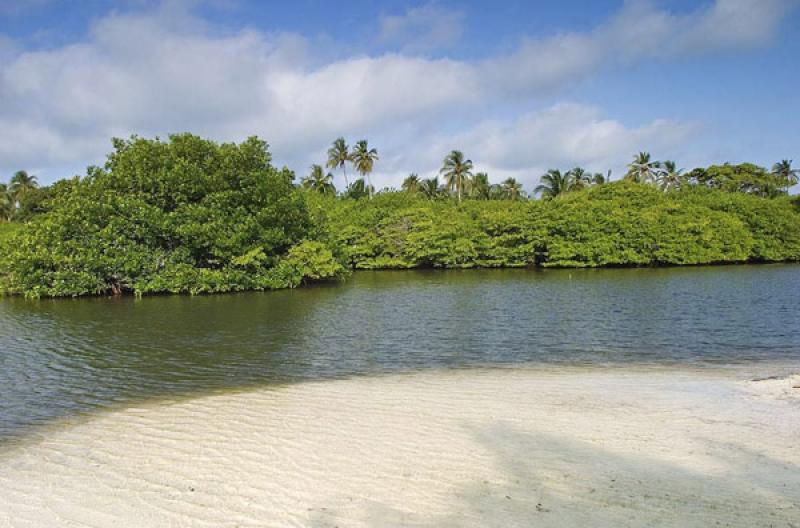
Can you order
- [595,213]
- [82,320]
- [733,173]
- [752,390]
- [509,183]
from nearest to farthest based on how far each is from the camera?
[752,390] < [82,320] < [595,213] < [733,173] < [509,183]

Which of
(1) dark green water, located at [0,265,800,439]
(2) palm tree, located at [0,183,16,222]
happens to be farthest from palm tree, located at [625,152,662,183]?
(2) palm tree, located at [0,183,16,222]

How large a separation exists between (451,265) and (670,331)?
48324 mm

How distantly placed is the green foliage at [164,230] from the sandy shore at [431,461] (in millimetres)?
32061

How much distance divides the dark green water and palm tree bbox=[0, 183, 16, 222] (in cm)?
8036

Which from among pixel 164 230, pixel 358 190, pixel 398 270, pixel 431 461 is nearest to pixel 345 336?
pixel 431 461

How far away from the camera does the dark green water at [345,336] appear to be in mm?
16531

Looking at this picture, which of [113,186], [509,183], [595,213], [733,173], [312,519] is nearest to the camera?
[312,519]

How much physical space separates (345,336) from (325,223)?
34.8m

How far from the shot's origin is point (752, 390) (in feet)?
42.4

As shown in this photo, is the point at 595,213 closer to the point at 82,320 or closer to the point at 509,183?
the point at 509,183

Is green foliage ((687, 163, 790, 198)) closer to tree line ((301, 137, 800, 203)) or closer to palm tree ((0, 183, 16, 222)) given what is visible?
tree line ((301, 137, 800, 203))

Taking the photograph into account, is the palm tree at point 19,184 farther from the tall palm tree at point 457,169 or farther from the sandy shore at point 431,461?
the sandy shore at point 431,461

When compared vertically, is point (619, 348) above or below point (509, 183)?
below

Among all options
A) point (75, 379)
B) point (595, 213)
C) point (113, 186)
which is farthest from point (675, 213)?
point (75, 379)
